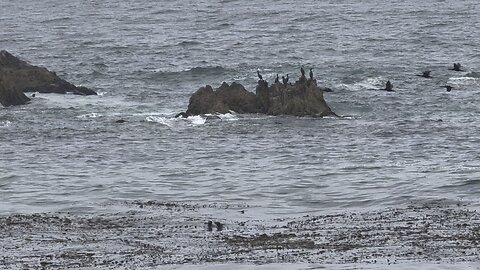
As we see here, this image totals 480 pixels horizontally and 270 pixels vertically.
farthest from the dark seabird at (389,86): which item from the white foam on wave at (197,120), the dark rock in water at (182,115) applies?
the dark rock in water at (182,115)

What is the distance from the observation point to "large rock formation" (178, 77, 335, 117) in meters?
55.9

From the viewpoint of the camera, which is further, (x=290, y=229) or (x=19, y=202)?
(x=19, y=202)

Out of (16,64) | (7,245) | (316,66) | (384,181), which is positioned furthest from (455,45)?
(7,245)

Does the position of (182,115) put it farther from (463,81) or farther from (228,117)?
(463,81)

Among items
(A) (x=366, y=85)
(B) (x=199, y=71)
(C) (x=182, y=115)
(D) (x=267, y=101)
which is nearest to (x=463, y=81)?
(A) (x=366, y=85)

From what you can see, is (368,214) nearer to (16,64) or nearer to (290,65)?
(16,64)

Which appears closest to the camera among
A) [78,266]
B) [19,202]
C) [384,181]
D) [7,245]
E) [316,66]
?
[78,266]

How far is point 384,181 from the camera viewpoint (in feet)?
137

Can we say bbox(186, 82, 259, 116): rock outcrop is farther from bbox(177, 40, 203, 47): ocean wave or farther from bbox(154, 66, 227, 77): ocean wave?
bbox(177, 40, 203, 47): ocean wave

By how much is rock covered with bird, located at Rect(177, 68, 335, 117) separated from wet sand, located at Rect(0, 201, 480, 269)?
730 inches

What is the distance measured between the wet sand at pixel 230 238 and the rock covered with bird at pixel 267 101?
1853cm

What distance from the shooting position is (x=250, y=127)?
5306cm

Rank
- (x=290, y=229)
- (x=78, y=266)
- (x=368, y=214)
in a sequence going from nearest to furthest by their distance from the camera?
1. (x=78, y=266)
2. (x=290, y=229)
3. (x=368, y=214)

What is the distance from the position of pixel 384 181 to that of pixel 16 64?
30778mm
